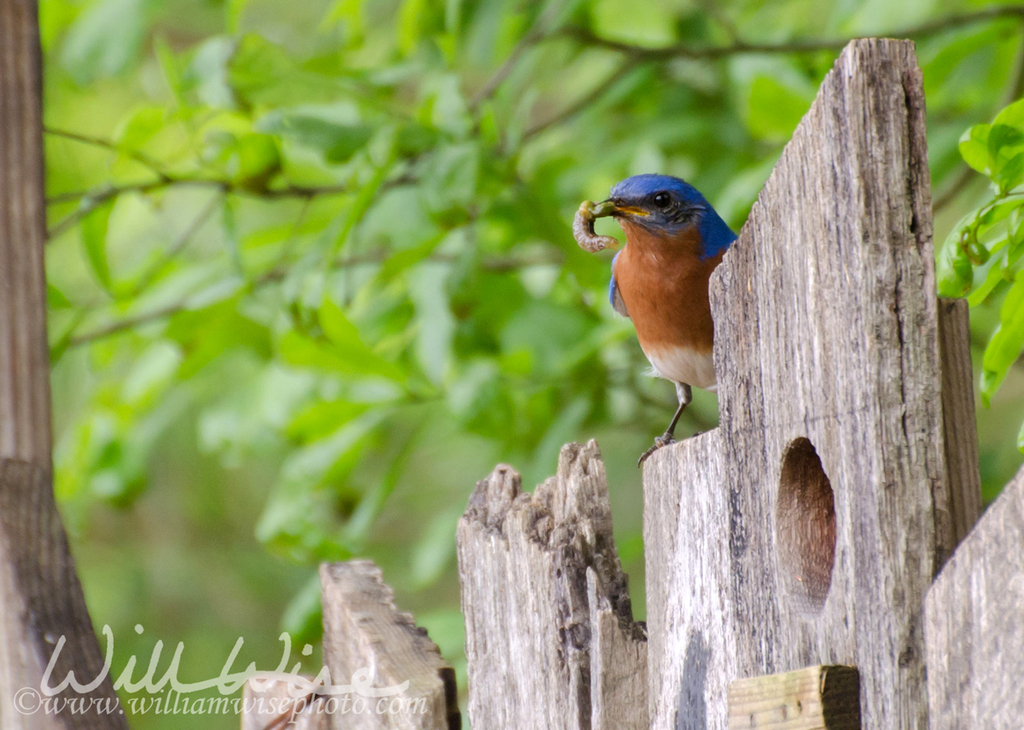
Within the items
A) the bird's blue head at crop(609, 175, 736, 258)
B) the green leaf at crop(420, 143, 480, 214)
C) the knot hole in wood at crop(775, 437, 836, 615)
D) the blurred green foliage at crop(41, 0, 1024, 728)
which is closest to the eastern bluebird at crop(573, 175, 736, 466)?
the bird's blue head at crop(609, 175, 736, 258)

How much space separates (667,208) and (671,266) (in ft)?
0.46

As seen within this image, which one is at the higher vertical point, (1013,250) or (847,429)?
(1013,250)

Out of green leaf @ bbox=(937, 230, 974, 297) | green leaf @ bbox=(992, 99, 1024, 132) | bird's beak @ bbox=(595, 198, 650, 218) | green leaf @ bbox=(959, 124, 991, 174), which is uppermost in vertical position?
bird's beak @ bbox=(595, 198, 650, 218)

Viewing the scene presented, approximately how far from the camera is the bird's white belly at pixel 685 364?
2.34 metres

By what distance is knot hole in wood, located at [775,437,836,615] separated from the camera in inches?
47.1

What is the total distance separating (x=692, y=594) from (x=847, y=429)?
0.36 m

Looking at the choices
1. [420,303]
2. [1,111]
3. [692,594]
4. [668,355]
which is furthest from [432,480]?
[692,594]

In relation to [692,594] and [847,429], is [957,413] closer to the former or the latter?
[847,429]

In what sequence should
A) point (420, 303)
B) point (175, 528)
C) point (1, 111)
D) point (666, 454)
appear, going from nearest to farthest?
point (666, 454), point (1, 111), point (420, 303), point (175, 528)

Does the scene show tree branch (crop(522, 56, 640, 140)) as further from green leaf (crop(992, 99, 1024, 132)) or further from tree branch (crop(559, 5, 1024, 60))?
green leaf (crop(992, 99, 1024, 132))

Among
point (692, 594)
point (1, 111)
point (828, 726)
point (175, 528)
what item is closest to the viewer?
point (828, 726)

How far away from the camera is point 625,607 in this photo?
1.43 metres

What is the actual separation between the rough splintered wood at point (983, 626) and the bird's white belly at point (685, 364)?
1.33 metres

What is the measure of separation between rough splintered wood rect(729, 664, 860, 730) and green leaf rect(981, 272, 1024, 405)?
54cm
